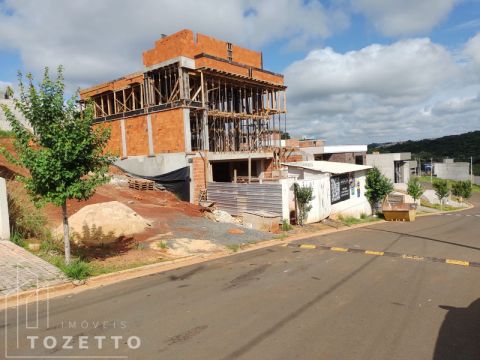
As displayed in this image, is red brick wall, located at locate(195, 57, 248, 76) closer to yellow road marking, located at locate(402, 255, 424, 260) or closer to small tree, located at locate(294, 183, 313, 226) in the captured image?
small tree, located at locate(294, 183, 313, 226)

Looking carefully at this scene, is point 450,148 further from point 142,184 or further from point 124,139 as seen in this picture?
point 142,184

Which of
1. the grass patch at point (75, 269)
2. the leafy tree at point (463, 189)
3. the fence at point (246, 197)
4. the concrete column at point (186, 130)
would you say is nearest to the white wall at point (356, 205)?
the fence at point (246, 197)

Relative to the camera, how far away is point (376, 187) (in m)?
28.4

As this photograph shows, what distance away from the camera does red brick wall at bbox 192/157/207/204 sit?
78.1 feet

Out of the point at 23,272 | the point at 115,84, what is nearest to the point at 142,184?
the point at 115,84

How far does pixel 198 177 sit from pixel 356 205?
39.1ft

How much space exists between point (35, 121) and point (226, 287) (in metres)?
6.26

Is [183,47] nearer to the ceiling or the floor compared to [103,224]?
nearer to the ceiling

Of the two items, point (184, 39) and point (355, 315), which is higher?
point (184, 39)

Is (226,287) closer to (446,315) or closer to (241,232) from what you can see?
(446,315)

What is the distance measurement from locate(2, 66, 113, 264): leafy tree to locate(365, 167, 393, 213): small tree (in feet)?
76.8

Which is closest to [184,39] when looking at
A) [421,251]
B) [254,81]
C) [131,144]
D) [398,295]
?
[254,81]

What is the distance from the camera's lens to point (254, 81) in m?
30.8

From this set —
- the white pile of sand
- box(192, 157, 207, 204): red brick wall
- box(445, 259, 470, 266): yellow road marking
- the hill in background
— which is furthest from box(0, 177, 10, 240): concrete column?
the hill in background
